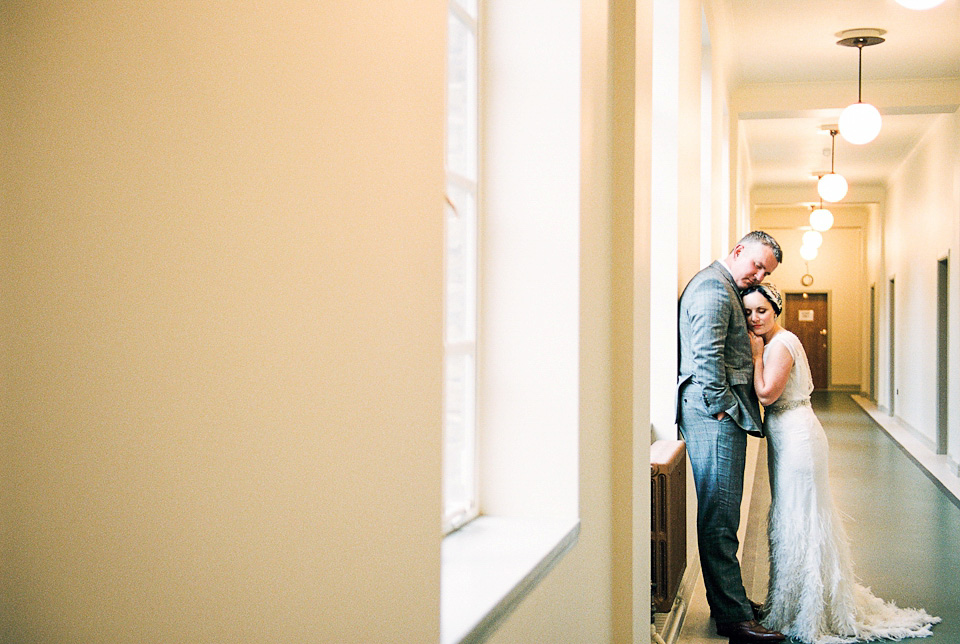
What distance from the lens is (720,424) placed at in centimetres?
394

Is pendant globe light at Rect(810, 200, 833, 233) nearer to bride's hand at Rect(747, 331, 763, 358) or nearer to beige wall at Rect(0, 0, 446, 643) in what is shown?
bride's hand at Rect(747, 331, 763, 358)

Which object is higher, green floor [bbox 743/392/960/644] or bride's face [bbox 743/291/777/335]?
bride's face [bbox 743/291/777/335]

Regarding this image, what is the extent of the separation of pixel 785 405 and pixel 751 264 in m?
0.71

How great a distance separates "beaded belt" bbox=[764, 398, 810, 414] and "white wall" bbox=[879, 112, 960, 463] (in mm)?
5889

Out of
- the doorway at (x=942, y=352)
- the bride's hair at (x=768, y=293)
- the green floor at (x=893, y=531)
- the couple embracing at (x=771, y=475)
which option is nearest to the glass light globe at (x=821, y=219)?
the doorway at (x=942, y=352)

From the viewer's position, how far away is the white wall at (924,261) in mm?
9219

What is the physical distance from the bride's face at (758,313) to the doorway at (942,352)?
7.55m

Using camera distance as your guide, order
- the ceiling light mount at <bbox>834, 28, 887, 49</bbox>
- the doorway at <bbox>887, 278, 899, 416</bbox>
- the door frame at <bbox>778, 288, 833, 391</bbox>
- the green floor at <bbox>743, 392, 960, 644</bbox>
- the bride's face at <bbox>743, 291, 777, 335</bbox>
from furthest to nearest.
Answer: the door frame at <bbox>778, 288, 833, 391</bbox>, the doorway at <bbox>887, 278, 899, 416</bbox>, the ceiling light mount at <bbox>834, 28, 887, 49</bbox>, the green floor at <bbox>743, 392, 960, 644</bbox>, the bride's face at <bbox>743, 291, 777, 335</bbox>

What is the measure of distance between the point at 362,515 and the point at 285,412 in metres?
0.21

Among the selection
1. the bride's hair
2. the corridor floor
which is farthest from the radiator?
the bride's hair

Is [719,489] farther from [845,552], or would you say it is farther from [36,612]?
[36,612]

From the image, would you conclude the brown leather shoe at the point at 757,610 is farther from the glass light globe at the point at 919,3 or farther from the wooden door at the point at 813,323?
the wooden door at the point at 813,323

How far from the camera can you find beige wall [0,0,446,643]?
0.65m

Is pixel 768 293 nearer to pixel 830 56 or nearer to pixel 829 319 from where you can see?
pixel 830 56
